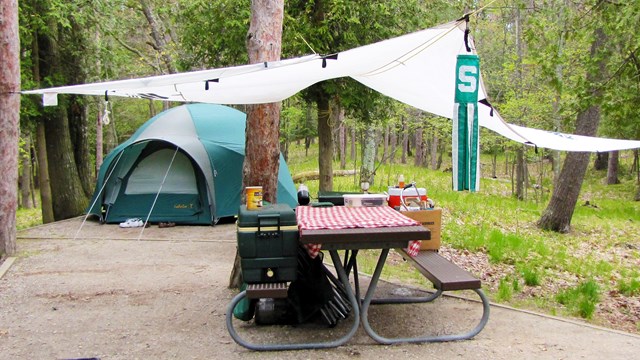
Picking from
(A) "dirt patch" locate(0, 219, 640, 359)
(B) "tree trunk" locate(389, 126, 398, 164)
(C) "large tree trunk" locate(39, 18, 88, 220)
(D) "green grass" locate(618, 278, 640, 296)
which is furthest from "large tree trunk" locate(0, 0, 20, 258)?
(B) "tree trunk" locate(389, 126, 398, 164)

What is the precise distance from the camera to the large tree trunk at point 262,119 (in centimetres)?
451

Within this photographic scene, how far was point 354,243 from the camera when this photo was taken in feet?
10.3

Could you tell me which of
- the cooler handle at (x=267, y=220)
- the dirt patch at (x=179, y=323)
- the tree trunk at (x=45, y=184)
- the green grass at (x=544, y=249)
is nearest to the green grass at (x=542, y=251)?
the green grass at (x=544, y=249)

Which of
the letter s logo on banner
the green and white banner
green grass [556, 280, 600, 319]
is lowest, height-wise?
green grass [556, 280, 600, 319]

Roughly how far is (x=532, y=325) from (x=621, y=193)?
1526 cm

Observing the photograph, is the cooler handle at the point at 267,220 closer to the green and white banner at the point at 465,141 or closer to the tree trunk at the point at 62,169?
the green and white banner at the point at 465,141

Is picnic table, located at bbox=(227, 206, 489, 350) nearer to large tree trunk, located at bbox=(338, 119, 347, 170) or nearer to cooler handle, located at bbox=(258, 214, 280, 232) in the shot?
cooler handle, located at bbox=(258, 214, 280, 232)

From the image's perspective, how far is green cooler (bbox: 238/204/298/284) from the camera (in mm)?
3176

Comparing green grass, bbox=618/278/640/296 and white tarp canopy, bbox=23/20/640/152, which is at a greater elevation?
white tarp canopy, bbox=23/20/640/152

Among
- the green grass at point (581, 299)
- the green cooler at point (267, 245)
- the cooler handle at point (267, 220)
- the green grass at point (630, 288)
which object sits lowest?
the green grass at point (630, 288)

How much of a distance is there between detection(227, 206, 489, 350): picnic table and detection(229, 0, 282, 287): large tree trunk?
874mm

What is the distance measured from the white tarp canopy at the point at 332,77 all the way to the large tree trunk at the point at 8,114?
6.00 ft

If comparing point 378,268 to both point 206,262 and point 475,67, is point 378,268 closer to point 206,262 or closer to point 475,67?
point 475,67

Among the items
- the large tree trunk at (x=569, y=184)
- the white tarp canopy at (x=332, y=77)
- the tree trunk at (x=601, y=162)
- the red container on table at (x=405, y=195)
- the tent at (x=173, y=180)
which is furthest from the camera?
the tree trunk at (x=601, y=162)
